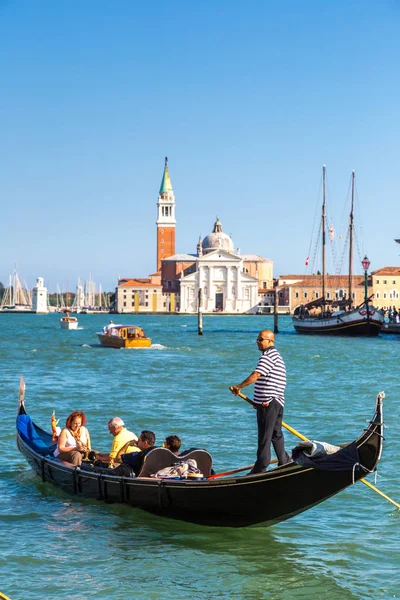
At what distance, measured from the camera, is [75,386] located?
65.1 feet

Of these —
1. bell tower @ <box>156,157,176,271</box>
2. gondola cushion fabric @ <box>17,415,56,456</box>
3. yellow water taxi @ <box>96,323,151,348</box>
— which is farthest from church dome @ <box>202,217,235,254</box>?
gondola cushion fabric @ <box>17,415,56,456</box>

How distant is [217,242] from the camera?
380ft

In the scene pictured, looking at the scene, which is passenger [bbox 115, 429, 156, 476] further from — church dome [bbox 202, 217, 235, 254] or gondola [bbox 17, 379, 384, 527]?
church dome [bbox 202, 217, 235, 254]

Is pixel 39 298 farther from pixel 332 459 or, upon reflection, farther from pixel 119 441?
pixel 332 459

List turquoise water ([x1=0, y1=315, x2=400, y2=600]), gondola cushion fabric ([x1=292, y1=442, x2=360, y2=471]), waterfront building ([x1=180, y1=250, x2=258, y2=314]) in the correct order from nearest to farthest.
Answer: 1. gondola cushion fabric ([x1=292, y1=442, x2=360, y2=471])
2. turquoise water ([x1=0, y1=315, x2=400, y2=600])
3. waterfront building ([x1=180, y1=250, x2=258, y2=314])

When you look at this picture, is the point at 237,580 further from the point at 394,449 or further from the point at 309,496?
the point at 394,449

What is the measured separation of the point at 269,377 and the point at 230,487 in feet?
2.69

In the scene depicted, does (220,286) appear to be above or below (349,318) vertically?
above

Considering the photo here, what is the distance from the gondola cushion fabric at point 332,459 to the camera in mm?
5848

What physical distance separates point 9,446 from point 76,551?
15.0ft

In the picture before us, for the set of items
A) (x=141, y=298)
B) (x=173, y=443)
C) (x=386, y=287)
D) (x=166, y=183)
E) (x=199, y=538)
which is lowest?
(x=199, y=538)

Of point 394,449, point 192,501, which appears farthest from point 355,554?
point 394,449

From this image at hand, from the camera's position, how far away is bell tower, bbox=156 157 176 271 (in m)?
117

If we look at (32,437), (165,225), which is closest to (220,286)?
(165,225)
